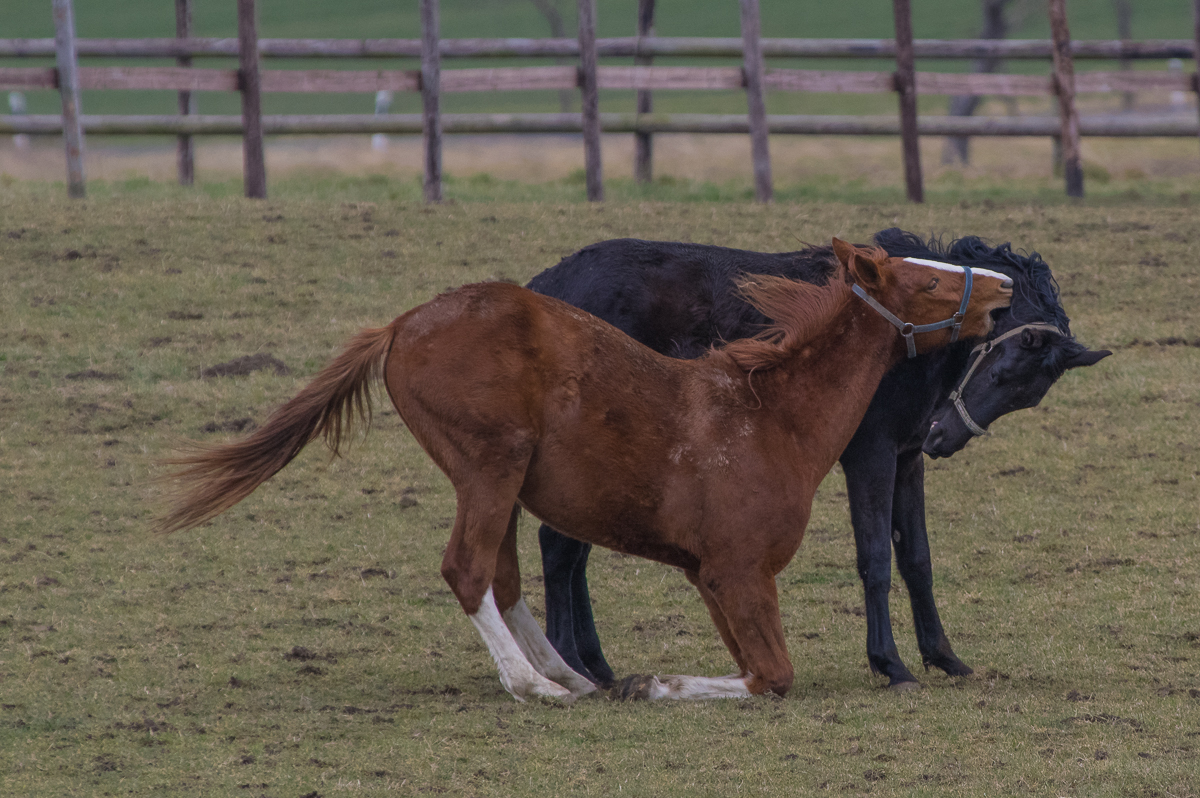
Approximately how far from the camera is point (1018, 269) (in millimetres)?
5945

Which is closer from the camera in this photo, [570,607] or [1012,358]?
[1012,358]

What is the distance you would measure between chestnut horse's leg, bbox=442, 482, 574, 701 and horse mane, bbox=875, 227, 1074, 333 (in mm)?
2253

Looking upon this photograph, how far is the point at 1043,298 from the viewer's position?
5.86m

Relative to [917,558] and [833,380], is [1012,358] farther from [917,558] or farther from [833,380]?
[917,558]

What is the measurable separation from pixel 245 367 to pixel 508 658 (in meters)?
5.39

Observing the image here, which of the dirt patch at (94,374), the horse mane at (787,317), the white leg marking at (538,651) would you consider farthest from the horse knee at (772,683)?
the dirt patch at (94,374)

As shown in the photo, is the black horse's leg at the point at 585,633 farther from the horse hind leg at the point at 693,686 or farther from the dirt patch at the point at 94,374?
the dirt patch at the point at 94,374

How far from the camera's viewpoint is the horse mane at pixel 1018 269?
19.1 feet

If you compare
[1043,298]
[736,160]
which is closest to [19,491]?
[1043,298]

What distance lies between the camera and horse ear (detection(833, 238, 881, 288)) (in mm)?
5363

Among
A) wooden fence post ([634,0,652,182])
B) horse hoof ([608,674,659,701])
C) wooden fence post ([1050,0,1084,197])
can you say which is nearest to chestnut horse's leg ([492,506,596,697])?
horse hoof ([608,674,659,701])

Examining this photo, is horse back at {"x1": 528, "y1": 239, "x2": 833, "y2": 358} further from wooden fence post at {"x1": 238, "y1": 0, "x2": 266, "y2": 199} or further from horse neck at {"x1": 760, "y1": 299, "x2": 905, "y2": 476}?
wooden fence post at {"x1": 238, "y1": 0, "x2": 266, "y2": 199}

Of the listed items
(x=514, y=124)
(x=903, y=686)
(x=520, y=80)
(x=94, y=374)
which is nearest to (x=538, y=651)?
(x=903, y=686)

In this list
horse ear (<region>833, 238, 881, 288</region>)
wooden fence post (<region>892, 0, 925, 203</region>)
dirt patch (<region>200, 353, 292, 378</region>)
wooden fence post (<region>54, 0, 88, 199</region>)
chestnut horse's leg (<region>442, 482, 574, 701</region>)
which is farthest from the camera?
wooden fence post (<region>892, 0, 925, 203</region>)
